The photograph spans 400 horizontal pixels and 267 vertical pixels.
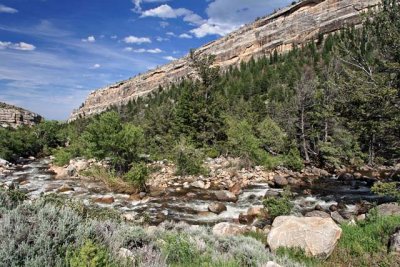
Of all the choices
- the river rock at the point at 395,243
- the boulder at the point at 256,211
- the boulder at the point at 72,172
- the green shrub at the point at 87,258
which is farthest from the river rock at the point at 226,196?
the boulder at the point at 72,172

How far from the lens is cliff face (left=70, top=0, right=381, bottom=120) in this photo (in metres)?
92.2

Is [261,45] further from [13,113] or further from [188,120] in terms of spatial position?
[13,113]

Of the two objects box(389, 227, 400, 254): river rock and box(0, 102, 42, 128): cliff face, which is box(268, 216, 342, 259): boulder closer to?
box(389, 227, 400, 254): river rock

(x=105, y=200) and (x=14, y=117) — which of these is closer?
(x=105, y=200)

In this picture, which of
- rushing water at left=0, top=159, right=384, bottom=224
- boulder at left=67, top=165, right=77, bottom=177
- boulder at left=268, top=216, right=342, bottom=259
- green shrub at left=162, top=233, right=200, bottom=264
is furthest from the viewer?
boulder at left=67, top=165, right=77, bottom=177

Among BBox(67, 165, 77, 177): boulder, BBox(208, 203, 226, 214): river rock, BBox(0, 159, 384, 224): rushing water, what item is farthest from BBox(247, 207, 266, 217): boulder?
BBox(67, 165, 77, 177): boulder

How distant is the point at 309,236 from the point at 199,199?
13703mm

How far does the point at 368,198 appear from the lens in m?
19.3

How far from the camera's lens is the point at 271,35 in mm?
109938

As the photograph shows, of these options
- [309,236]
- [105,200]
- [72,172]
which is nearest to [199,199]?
[105,200]

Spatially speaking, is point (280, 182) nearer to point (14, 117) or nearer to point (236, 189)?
point (236, 189)

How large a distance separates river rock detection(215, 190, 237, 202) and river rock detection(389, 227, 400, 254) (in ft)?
43.3

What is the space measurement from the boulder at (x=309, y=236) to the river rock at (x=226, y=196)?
12.3 m

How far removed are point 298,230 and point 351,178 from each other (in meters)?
20.2
